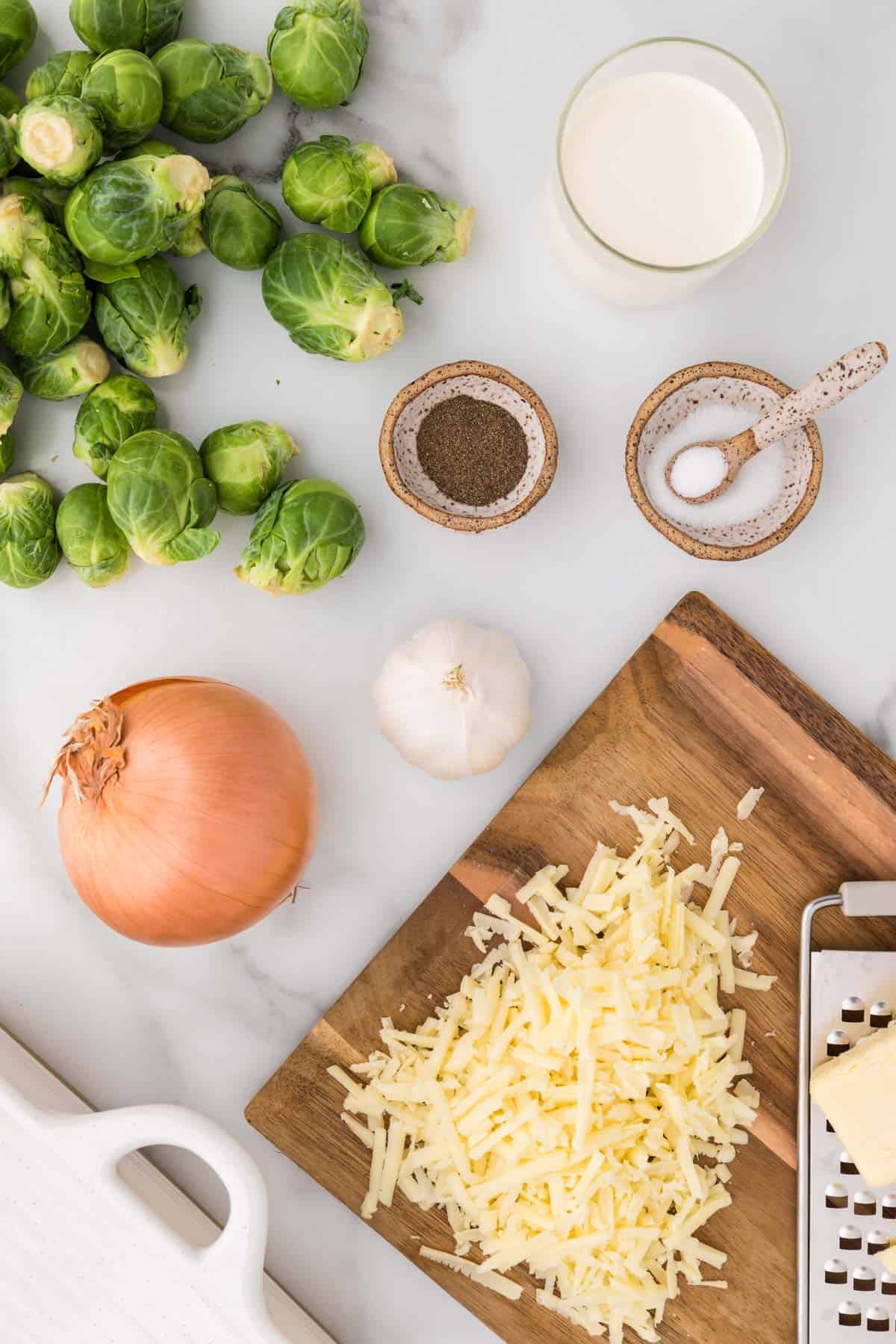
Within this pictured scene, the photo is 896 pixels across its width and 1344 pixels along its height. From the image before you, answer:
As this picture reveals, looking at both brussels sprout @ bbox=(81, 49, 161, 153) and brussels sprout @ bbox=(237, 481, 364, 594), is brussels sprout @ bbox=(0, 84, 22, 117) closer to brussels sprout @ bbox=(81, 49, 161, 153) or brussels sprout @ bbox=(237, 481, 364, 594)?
brussels sprout @ bbox=(81, 49, 161, 153)

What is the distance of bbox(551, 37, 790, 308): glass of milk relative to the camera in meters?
1.28

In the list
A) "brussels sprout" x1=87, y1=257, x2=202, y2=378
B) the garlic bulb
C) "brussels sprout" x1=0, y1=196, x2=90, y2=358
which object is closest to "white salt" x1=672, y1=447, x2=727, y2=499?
the garlic bulb

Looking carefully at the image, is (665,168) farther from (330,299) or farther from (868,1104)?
(868,1104)

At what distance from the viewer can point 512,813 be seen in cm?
137

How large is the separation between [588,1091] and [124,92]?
1.22 m

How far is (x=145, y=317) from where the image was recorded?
1292 mm

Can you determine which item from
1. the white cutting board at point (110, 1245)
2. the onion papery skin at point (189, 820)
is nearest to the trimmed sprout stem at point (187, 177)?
the onion papery skin at point (189, 820)

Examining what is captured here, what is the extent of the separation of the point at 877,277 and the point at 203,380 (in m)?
0.86

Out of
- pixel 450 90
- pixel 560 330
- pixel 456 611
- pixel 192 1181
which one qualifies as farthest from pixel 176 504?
pixel 192 1181

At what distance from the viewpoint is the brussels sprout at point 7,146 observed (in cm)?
122

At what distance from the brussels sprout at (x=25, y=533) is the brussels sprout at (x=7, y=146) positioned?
35 cm

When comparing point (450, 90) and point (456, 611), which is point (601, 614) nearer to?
point (456, 611)

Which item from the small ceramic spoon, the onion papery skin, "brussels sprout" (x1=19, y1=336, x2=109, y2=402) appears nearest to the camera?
the small ceramic spoon

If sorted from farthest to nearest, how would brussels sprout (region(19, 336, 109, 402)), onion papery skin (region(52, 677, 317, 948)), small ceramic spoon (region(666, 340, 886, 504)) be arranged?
brussels sprout (region(19, 336, 109, 402))
onion papery skin (region(52, 677, 317, 948))
small ceramic spoon (region(666, 340, 886, 504))
